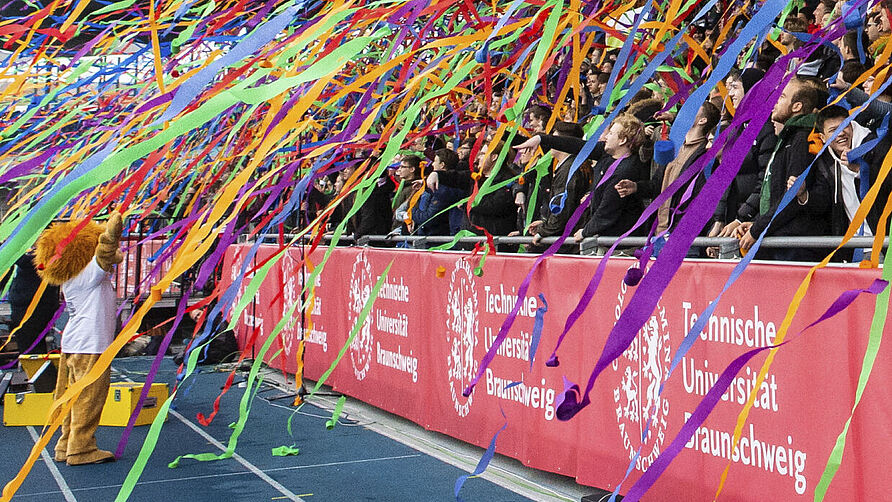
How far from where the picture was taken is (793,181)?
4.46 metres

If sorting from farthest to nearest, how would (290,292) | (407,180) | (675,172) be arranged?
(290,292)
(407,180)
(675,172)

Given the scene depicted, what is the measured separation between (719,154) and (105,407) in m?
5.73

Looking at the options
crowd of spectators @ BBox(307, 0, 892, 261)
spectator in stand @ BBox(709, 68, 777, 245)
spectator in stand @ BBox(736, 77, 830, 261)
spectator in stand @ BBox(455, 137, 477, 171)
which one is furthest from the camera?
spectator in stand @ BBox(455, 137, 477, 171)

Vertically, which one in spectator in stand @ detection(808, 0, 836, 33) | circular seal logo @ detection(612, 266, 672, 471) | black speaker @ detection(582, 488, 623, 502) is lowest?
black speaker @ detection(582, 488, 623, 502)

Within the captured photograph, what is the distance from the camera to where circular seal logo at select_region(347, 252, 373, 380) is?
8.37 meters

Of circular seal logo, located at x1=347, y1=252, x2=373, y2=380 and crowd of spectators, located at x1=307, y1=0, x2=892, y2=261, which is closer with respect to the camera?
crowd of spectators, located at x1=307, y1=0, x2=892, y2=261

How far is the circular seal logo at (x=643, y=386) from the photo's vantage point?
182 inches

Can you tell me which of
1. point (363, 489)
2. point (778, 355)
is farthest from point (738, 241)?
point (363, 489)

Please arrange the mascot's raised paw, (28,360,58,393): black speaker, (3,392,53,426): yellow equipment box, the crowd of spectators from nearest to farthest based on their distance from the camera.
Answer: the crowd of spectators
the mascot's raised paw
(3,392,53,426): yellow equipment box
(28,360,58,393): black speaker

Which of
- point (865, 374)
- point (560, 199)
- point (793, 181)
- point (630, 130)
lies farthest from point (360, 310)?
point (865, 374)

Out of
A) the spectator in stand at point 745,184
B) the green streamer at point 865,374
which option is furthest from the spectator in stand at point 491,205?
the green streamer at point 865,374

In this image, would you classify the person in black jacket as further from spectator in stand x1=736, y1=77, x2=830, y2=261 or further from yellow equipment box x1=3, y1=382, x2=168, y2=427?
spectator in stand x1=736, y1=77, x2=830, y2=261

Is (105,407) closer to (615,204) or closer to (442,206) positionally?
(442,206)

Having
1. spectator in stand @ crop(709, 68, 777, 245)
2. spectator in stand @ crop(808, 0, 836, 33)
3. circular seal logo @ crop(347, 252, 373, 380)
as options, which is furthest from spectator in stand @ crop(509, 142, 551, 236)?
spectator in stand @ crop(808, 0, 836, 33)
